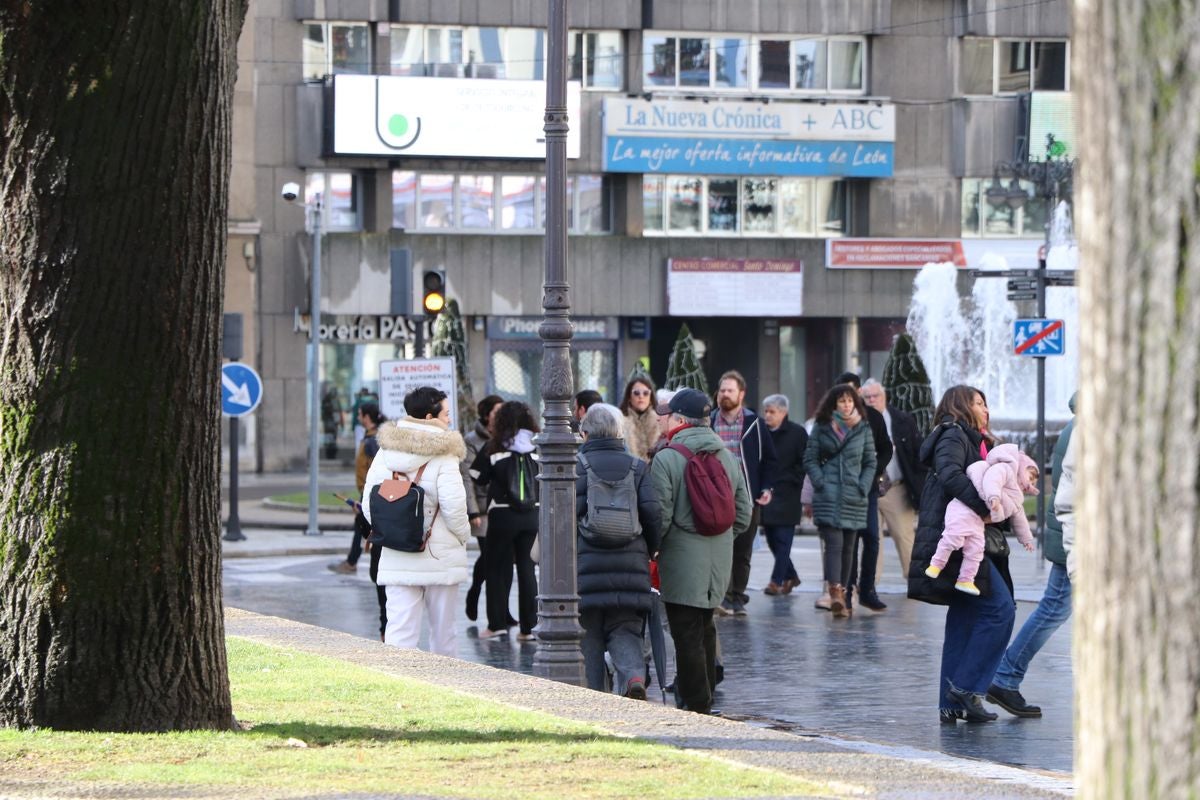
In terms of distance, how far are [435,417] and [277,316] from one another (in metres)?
29.6

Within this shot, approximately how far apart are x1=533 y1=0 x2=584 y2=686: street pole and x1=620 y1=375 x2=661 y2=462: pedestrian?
12.5 ft

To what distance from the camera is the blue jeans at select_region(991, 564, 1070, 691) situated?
1055cm

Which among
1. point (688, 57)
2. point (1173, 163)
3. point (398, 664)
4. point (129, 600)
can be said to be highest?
point (688, 57)

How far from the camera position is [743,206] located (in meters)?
42.9

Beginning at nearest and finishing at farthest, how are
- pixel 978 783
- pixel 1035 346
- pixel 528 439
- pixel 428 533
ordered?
pixel 978 783, pixel 428 533, pixel 528 439, pixel 1035 346

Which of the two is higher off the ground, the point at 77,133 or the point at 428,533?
the point at 77,133

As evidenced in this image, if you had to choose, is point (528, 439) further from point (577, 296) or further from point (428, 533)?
point (577, 296)

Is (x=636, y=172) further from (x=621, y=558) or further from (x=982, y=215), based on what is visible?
(x=621, y=558)

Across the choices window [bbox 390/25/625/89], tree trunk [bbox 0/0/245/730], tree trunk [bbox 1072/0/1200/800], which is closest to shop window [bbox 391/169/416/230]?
window [bbox 390/25/625/89]

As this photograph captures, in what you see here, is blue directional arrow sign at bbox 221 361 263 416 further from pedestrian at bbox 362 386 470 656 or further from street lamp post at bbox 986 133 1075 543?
pedestrian at bbox 362 386 470 656

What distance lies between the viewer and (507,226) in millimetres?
41719

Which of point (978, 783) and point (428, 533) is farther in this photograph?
point (428, 533)

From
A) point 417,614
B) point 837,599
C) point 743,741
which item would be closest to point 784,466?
point 837,599

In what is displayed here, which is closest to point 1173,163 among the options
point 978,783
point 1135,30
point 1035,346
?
point 1135,30
